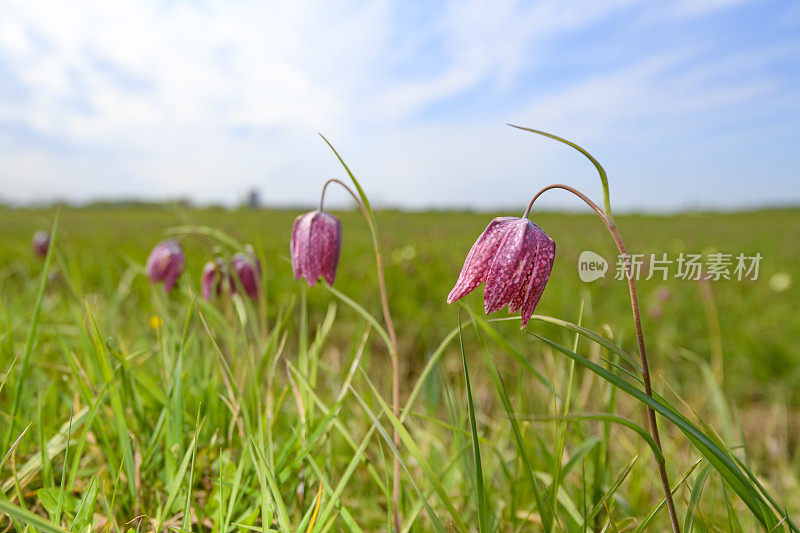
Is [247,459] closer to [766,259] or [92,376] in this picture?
[92,376]

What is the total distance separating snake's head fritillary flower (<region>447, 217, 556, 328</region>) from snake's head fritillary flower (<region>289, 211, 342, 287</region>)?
1.49 ft

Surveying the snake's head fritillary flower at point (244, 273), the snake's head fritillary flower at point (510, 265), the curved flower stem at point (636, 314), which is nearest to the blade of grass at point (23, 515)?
the snake's head fritillary flower at point (510, 265)

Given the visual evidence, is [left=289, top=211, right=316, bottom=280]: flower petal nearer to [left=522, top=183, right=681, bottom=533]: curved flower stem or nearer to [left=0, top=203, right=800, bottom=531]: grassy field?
[left=0, top=203, right=800, bottom=531]: grassy field

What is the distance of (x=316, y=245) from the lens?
1197 mm

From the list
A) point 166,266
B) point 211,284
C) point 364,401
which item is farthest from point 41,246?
point 364,401

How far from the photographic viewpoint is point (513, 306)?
0.84 metres

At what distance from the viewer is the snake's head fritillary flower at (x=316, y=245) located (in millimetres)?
1198

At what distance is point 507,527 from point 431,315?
1.73 meters

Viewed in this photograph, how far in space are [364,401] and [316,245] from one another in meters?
0.40

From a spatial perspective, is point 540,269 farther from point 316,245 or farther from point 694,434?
point 316,245

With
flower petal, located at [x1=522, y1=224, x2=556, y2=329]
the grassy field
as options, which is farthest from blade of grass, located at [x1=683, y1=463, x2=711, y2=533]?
flower petal, located at [x1=522, y1=224, x2=556, y2=329]

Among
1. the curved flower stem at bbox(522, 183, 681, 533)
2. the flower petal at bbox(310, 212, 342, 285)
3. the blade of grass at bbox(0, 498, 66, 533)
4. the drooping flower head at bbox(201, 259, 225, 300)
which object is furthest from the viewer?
the drooping flower head at bbox(201, 259, 225, 300)

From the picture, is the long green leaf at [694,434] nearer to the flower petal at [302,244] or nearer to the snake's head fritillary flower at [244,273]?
the flower petal at [302,244]

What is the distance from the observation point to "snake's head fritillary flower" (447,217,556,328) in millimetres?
809
